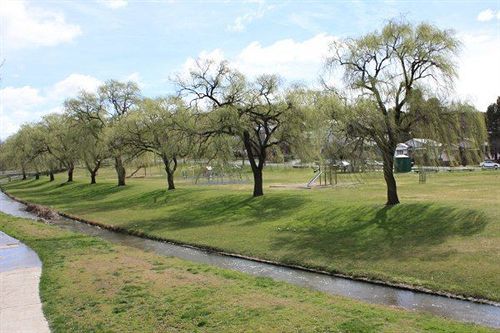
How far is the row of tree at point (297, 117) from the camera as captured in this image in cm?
2190

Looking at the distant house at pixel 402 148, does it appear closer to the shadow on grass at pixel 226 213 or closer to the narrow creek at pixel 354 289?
the shadow on grass at pixel 226 213

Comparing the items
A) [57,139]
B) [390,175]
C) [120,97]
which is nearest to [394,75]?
[390,175]

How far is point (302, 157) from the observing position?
31328mm

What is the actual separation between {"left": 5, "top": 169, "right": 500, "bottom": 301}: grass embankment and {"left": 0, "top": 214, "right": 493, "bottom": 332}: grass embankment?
3.56 metres

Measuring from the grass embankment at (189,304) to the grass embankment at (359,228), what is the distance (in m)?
3.56

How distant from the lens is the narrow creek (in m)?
11.7

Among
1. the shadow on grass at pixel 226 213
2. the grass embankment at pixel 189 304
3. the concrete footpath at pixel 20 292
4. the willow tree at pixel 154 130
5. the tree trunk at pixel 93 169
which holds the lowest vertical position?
the grass embankment at pixel 189 304

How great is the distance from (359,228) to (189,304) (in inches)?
→ 447

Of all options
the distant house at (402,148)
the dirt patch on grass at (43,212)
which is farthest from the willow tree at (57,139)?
the distant house at (402,148)

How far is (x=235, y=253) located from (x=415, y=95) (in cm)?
1134

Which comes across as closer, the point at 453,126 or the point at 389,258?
the point at 389,258

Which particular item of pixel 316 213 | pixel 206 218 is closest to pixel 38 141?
pixel 206 218

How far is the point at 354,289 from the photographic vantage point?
1420cm

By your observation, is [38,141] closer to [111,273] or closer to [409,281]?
[111,273]
